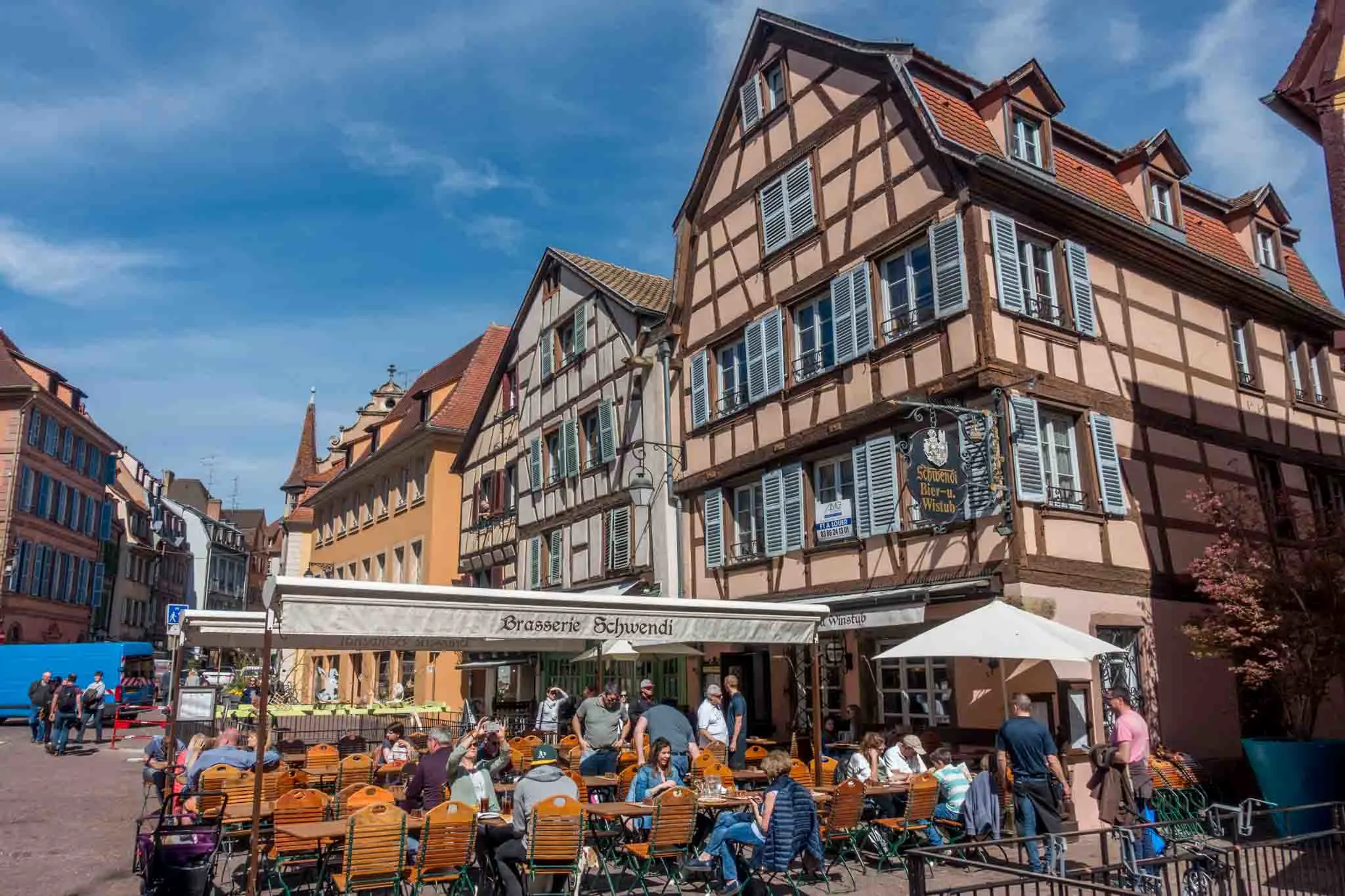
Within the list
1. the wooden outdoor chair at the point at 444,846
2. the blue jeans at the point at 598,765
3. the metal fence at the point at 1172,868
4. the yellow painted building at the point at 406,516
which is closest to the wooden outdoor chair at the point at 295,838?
the wooden outdoor chair at the point at 444,846

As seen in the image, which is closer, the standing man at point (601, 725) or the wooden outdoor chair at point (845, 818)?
the wooden outdoor chair at point (845, 818)

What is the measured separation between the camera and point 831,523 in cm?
1509

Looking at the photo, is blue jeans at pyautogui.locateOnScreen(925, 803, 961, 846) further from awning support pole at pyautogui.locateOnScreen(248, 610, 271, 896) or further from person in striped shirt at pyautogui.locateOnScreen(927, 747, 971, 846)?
awning support pole at pyautogui.locateOnScreen(248, 610, 271, 896)

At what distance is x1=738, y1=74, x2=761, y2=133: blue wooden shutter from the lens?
17766mm

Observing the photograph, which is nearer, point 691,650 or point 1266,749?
point 1266,749

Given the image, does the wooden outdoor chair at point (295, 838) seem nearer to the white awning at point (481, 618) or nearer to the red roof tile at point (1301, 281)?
the white awning at point (481, 618)

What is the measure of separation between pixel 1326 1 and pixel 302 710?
64.6ft

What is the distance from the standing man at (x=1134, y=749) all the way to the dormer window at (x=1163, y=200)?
9255mm

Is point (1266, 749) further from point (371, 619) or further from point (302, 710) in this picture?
point (302, 710)

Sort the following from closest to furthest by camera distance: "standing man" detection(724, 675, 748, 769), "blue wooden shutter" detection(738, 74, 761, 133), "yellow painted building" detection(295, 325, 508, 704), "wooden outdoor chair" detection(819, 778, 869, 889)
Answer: "wooden outdoor chair" detection(819, 778, 869, 889), "standing man" detection(724, 675, 748, 769), "blue wooden shutter" detection(738, 74, 761, 133), "yellow painted building" detection(295, 325, 508, 704)

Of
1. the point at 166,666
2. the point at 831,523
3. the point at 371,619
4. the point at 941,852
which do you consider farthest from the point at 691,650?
the point at 166,666

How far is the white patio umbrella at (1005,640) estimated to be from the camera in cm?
1040

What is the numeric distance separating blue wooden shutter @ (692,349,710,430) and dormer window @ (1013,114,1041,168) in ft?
20.6

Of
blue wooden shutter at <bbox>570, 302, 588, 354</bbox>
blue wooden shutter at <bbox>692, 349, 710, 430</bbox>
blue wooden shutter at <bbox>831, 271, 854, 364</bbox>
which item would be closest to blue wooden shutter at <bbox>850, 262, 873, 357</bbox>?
blue wooden shutter at <bbox>831, 271, 854, 364</bbox>
